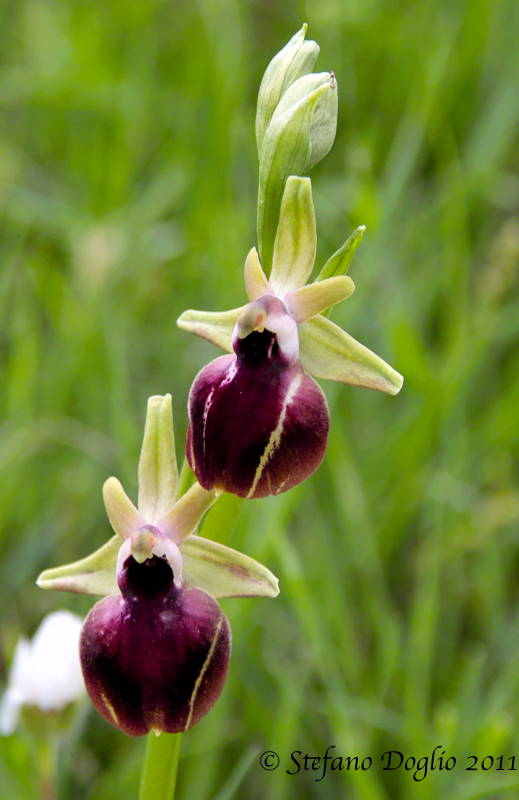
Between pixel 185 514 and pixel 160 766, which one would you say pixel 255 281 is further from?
pixel 160 766

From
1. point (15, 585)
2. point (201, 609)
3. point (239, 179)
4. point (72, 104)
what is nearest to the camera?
point (201, 609)

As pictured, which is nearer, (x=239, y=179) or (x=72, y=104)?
(x=239, y=179)

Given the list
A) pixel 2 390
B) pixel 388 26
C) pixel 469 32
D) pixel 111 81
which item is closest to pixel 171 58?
pixel 111 81

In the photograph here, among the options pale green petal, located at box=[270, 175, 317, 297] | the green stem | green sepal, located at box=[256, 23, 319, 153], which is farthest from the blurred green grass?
green sepal, located at box=[256, 23, 319, 153]

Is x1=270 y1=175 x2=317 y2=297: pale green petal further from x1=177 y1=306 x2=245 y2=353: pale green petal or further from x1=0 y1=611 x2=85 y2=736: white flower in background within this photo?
x1=0 y1=611 x2=85 y2=736: white flower in background

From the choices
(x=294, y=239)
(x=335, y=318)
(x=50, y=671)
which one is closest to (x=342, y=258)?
(x=294, y=239)

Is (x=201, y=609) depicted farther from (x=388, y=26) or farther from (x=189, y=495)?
(x=388, y=26)
